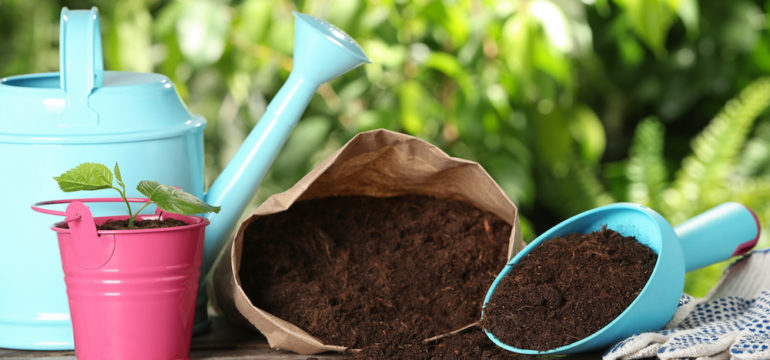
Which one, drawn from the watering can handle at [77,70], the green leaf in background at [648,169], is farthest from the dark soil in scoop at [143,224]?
the green leaf in background at [648,169]

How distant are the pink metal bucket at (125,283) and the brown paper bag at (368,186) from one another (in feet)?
0.30

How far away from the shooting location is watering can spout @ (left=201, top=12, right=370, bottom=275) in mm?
929

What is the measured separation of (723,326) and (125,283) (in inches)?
26.7

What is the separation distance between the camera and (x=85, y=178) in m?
0.78

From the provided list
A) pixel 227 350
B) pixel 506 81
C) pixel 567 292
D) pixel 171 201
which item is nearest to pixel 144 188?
pixel 171 201

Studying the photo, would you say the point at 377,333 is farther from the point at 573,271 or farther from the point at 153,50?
the point at 153,50

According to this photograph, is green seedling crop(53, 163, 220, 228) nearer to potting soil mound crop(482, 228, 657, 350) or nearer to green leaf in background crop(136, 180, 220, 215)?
green leaf in background crop(136, 180, 220, 215)

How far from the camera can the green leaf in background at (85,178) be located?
0.77m

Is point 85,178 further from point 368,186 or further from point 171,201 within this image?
point 368,186

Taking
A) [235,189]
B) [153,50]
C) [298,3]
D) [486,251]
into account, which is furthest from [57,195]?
[153,50]

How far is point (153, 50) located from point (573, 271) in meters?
1.37

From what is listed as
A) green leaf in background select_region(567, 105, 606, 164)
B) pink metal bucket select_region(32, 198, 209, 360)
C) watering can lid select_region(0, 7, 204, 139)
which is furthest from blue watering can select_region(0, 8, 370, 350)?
green leaf in background select_region(567, 105, 606, 164)

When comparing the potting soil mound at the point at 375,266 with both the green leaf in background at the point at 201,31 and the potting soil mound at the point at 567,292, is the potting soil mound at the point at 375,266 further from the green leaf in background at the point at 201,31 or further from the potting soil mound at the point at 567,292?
the green leaf in background at the point at 201,31

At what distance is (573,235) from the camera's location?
0.92 meters
